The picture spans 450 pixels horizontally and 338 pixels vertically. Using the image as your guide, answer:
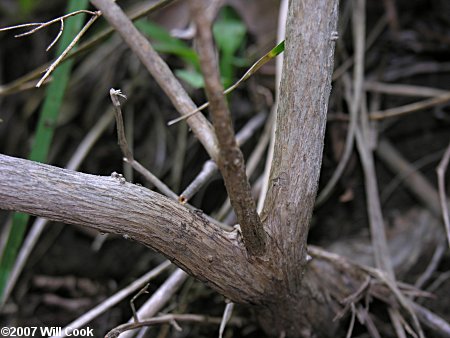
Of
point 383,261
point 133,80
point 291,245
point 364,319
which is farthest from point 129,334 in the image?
point 133,80

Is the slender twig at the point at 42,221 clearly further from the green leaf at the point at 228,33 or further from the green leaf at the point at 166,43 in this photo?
the green leaf at the point at 228,33

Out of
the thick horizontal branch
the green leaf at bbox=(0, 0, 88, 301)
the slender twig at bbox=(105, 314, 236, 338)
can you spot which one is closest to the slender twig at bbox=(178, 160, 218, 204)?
the thick horizontal branch

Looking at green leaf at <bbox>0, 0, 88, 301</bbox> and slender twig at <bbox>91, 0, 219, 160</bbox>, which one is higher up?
green leaf at <bbox>0, 0, 88, 301</bbox>

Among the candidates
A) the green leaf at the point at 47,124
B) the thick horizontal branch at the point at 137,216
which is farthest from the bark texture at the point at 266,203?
the green leaf at the point at 47,124

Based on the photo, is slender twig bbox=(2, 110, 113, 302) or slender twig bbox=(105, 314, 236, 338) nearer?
slender twig bbox=(105, 314, 236, 338)

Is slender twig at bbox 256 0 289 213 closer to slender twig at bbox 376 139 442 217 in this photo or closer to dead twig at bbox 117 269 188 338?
dead twig at bbox 117 269 188 338

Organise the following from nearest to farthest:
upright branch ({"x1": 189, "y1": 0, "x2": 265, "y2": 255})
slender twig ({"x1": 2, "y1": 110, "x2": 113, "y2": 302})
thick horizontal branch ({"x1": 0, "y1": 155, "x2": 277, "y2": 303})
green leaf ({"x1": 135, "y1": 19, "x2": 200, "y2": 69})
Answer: upright branch ({"x1": 189, "y1": 0, "x2": 265, "y2": 255})
thick horizontal branch ({"x1": 0, "y1": 155, "x2": 277, "y2": 303})
slender twig ({"x1": 2, "y1": 110, "x2": 113, "y2": 302})
green leaf ({"x1": 135, "y1": 19, "x2": 200, "y2": 69})

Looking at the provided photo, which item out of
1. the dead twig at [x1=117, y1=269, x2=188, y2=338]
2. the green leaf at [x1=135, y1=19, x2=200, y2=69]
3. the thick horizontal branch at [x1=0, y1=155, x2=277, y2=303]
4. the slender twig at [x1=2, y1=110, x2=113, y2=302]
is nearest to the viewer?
the thick horizontal branch at [x1=0, y1=155, x2=277, y2=303]
